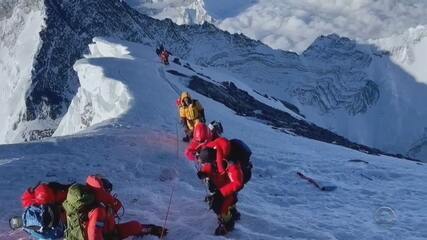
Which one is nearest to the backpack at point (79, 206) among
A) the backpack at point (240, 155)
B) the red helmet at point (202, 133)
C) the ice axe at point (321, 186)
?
the backpack at point (240, 155)

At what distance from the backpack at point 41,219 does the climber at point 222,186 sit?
3.23m

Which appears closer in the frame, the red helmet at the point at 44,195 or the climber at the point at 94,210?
the climber at the point at 94,210

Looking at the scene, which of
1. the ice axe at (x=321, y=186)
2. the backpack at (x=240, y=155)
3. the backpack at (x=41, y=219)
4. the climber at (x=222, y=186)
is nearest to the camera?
the backpack at (x=41, y=219)

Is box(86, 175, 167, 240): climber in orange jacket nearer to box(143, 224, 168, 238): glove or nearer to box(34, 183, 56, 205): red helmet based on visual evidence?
box(143, 224, 168, 238): glove

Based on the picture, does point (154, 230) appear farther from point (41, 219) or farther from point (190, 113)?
point (190, 113)

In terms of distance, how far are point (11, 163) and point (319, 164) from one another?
12236 mm

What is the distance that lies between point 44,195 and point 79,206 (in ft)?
4.27

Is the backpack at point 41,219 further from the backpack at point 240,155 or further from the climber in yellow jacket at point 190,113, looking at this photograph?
the climber in yellow jacket at point 190,113

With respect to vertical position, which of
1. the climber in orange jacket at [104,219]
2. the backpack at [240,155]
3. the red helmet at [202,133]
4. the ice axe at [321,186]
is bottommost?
the climber in orange jacket at [104,219]

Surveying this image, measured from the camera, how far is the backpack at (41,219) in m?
11.4

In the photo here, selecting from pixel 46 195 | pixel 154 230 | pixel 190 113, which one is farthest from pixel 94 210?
pixel 190 113

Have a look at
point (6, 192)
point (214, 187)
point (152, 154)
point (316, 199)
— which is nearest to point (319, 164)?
point (316, 199)

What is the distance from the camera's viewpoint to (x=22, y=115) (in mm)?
193500

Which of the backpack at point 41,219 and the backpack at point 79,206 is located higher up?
the backpack at point 79,206
